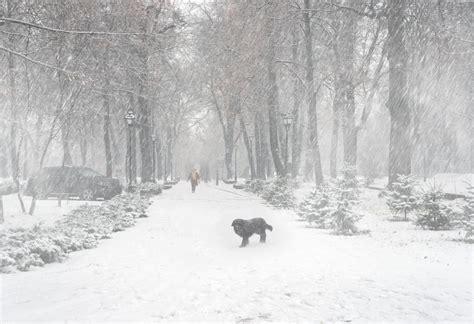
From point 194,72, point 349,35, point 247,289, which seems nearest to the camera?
point 247,289

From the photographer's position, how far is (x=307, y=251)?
8453 mm

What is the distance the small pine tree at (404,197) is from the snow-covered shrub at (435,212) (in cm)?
157

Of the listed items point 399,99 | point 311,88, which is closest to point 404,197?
point 399,99

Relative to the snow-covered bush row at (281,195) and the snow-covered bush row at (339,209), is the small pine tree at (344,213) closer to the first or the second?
the snow-covered bush row at (339,209)

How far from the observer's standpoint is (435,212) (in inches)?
448

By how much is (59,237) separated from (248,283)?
450 cm

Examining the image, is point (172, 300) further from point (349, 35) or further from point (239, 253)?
point (349, 35)

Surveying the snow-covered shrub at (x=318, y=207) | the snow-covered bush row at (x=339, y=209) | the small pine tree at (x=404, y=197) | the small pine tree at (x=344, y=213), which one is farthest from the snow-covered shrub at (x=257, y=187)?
the small pine tree at (x=344, y=213)

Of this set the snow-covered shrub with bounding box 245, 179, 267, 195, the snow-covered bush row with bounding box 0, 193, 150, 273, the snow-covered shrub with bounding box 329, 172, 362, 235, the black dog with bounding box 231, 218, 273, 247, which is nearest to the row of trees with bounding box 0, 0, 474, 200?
the snow-covered shrub with bounding box 245, 179, 267, 195

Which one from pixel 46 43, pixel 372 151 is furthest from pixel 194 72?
pixel 46 43

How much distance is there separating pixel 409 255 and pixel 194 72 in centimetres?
3307

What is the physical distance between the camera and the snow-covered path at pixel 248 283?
4.79 m

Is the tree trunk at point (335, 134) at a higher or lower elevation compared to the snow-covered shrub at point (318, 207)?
higher

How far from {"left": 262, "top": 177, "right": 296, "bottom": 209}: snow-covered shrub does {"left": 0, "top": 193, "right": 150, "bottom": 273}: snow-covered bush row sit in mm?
6620
